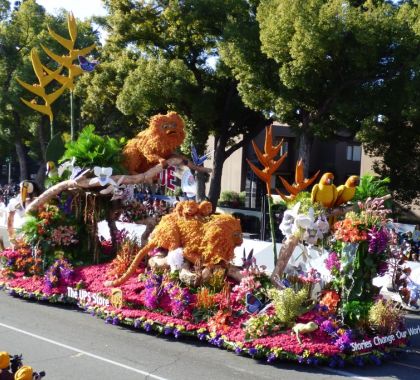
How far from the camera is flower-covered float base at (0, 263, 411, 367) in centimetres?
793

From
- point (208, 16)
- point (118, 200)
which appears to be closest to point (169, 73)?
point (208, 16)

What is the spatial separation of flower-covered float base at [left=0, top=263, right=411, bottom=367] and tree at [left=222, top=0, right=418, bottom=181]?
33.9 ft

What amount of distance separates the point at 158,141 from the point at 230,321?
152 inches

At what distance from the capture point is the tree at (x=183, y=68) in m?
23.2

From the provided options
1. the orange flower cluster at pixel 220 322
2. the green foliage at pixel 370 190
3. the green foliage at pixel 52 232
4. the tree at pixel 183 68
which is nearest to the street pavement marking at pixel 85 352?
the orange flower cluster at pixel 220 322

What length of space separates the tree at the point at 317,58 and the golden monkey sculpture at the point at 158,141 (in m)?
7.80

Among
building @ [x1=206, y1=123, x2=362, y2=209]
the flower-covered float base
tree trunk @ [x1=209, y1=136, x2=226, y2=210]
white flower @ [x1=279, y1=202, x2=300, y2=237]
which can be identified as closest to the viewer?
the flower-covered float base

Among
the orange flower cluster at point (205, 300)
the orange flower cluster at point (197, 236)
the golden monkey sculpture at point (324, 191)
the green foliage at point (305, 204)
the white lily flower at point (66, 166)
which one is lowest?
the orange flower cluster at point (205, 300)

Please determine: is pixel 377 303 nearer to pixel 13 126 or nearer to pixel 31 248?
pixel 31 248

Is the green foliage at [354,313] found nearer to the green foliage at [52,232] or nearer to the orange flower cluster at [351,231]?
the orange flower cluster at [351,231]

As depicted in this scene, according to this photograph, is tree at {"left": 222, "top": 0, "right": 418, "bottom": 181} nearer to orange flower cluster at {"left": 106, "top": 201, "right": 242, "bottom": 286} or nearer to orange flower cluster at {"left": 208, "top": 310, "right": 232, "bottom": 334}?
orange flower cluster at {"left": 106, "top": 201, "right": 242, "bottom": 286}

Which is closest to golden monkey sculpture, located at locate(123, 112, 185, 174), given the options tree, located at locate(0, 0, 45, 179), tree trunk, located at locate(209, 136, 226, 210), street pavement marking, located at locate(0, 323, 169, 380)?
street pavement marking, located at locate(0, 323, 169, 380)

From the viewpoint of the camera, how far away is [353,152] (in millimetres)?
39125

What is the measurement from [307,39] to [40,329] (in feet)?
38.3
